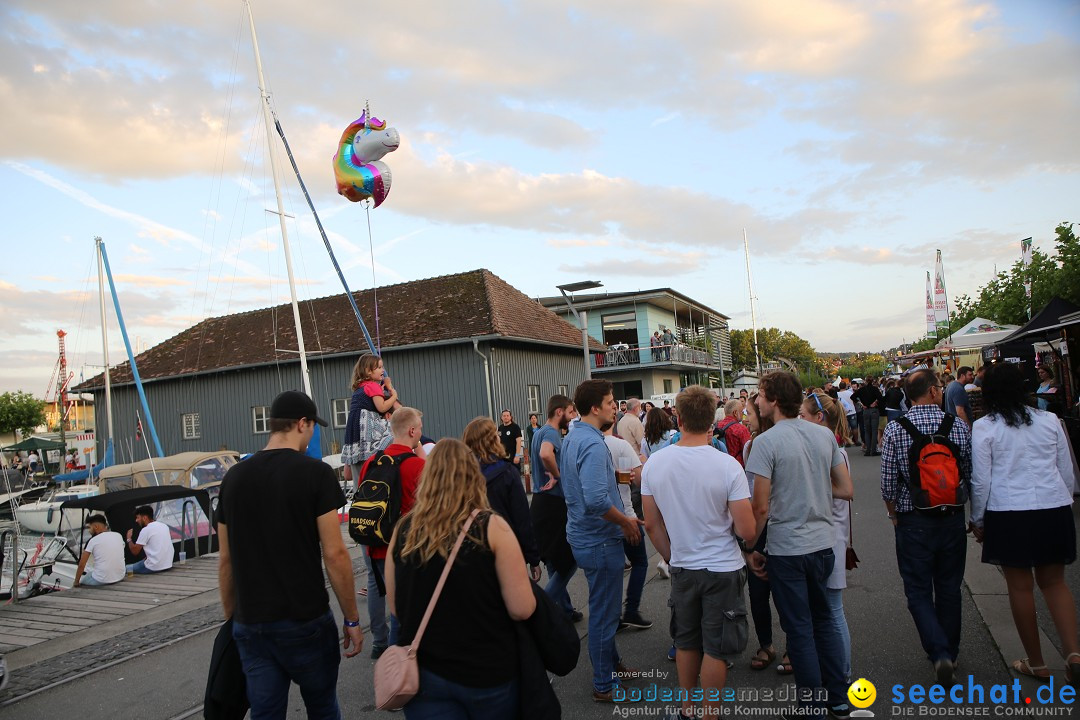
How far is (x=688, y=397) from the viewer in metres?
3.96

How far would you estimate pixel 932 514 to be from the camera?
14.1 ft

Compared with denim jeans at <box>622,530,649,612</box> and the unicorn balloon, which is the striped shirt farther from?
the unicorn balloon

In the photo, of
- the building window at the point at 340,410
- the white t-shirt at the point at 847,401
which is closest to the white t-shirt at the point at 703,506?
the white t-shirt at the point at 847,401

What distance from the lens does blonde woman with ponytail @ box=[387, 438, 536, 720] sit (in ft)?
8.40

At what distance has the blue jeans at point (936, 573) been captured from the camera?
4289 mm

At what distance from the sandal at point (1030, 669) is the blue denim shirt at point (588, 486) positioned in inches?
99.9

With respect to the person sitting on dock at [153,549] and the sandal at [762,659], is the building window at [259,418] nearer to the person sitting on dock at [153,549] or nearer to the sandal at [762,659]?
the person sitting on dock at [153,549]

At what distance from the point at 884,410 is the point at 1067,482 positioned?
13.2 m

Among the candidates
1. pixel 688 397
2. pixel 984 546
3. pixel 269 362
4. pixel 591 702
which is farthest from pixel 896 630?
pixel 269 362

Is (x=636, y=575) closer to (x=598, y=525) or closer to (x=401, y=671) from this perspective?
(x=598, y=525)

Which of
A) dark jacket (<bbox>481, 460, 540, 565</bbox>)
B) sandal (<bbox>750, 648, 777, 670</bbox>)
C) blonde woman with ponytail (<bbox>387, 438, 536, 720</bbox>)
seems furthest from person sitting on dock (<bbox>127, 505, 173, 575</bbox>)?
blonde woman with ponytail (<bbox>387, 438, 536, 720</bbox>)

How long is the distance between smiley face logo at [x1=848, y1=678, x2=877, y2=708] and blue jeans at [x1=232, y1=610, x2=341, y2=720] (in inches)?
114

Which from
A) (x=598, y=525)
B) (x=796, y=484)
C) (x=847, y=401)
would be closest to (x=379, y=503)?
(x=598, y=525)

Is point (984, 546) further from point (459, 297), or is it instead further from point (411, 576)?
point (459, 297)
